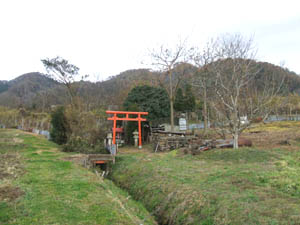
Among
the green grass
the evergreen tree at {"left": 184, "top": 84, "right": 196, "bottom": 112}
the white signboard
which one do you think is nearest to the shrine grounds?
the green grass

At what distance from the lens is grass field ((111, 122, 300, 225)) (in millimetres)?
5602

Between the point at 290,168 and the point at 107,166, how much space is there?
898cm

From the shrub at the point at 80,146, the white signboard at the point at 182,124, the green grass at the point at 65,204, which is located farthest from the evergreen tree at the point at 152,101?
the green grass at the point at 65,204

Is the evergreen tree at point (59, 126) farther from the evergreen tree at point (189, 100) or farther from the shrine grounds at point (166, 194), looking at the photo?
the evergreen tree at point (189, 100)

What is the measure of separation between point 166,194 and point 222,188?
5.58 feet

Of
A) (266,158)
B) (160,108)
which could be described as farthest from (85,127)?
(266,158)

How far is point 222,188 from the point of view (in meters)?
7.29

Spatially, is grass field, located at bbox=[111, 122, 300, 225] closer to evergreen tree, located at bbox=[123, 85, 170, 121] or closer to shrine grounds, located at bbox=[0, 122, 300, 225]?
shrine grounds, located at bbox=[0, 122, 300, 225]

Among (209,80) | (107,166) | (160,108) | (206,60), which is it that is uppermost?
(206,60)

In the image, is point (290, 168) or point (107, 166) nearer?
point (290, 168)

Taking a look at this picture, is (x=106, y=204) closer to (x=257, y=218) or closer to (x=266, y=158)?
(x=257, y=218)

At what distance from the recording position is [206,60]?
2011 cm

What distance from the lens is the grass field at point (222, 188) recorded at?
5.60 m

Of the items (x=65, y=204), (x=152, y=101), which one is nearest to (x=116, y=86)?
(x=152, y=101)
